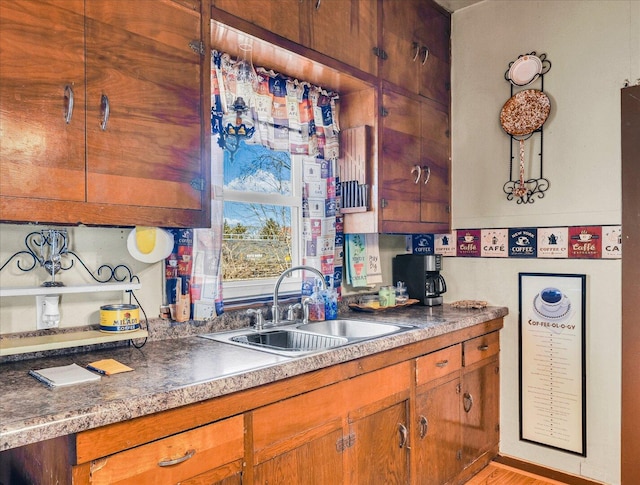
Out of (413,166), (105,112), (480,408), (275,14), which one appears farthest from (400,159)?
(105,112)

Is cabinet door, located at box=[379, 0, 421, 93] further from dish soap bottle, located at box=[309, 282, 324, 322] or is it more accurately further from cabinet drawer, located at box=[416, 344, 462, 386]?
cabinet drawer, located at box=[416, 344, 462, 386]

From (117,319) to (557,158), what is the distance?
2.42 meters

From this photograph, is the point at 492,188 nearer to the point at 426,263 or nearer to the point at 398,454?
the point at 426,263

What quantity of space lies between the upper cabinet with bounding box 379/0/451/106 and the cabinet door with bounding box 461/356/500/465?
5.45ft

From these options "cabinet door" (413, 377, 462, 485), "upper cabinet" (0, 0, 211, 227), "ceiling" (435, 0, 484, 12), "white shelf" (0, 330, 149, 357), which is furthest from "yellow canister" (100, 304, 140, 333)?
"ceiling" (435, 0, 484, 12)

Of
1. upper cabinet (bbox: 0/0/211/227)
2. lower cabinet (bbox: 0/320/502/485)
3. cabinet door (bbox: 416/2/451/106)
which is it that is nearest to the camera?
lower cabinet (bbox: 0/320/502/485)

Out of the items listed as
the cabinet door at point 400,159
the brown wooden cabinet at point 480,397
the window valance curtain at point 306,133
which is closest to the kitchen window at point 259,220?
the window valance curtain at point 306,133

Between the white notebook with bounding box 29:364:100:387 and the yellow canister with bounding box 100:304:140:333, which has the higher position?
the yellow canister with bounding box 100:304:140:333

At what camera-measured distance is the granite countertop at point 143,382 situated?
3.61 feet

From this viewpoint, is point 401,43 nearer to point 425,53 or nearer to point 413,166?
point 425,53

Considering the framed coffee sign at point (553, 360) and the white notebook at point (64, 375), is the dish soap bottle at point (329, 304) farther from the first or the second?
the white notebook at point (64, 375)

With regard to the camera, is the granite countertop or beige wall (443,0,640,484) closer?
the granite countertop

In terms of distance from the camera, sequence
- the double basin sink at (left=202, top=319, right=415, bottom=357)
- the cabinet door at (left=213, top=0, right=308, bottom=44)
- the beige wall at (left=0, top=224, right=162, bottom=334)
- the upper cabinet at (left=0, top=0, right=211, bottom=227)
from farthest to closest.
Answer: the double basin sink at (left=202, top=319, right=415, bottom=357) → the cabinet door at (left=213, top=0, right=308, bottom=44) → the beige wall at (left=0, top=224, right=162, bottom=334) → the upper cabinet at (left=0, top=0, right=211, bottom=227)

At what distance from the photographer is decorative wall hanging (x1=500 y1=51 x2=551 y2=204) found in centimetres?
281
